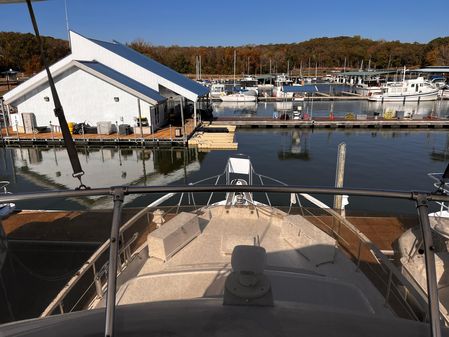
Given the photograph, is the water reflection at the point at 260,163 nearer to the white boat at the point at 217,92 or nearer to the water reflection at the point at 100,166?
the water reflection at the point at 100,166

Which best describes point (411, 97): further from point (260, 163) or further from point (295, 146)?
point (260, 163)

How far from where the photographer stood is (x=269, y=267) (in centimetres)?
306

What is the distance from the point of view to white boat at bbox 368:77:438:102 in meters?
44.4

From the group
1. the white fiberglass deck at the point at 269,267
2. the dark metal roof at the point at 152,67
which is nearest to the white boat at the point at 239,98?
the dark metal roof at the point at 152,67

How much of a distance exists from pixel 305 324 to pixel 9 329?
1158 mm

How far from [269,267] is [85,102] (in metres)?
22.7

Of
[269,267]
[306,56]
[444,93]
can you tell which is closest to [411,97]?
[444,93]

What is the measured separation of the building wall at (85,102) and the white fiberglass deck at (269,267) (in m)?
18.8

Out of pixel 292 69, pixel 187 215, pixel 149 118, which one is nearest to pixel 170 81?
pixel 149 118

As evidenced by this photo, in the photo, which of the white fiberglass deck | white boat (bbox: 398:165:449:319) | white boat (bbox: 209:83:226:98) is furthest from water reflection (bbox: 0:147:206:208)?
white boat (bbox: 209:83:226:98)

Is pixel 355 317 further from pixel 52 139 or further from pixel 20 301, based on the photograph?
pixel 52 139

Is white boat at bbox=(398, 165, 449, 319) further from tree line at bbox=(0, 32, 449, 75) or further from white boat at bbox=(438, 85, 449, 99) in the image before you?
tree line at bbox=(0, 32, 449, 75)

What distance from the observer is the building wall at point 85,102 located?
72.6 feet

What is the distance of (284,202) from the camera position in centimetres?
1145
